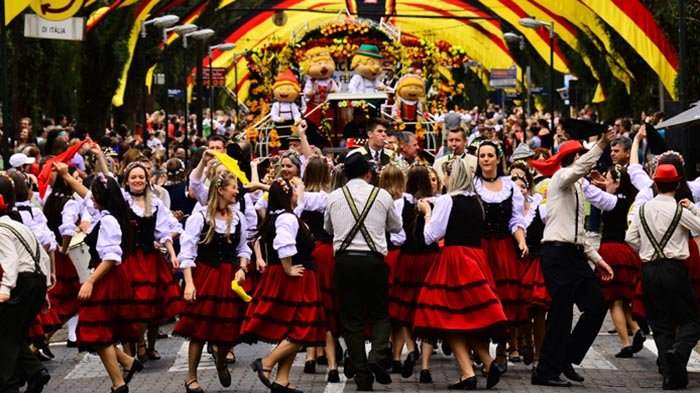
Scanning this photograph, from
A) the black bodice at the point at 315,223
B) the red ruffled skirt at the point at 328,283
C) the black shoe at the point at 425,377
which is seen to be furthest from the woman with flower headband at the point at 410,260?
the black bodice at the point at 315,223

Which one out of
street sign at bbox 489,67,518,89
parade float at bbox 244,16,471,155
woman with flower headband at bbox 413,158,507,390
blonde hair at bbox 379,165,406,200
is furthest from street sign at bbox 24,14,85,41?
street sign at bbox 489,67,518,89

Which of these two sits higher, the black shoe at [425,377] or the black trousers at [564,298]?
the black trousers at [564,298]

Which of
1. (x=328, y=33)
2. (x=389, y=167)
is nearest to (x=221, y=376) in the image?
(x=389, y=167)

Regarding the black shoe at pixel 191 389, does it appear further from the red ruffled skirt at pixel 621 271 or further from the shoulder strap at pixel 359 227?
the red ruffled skirt at pixel 621 271

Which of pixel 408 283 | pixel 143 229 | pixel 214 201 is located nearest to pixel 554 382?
pixel 408 283

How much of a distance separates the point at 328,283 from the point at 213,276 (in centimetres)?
130

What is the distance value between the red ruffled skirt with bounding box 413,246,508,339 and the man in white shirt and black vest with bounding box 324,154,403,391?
338mm

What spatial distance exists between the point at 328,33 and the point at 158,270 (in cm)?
1262

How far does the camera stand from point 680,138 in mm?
22094

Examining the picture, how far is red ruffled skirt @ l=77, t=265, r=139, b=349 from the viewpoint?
12.0m

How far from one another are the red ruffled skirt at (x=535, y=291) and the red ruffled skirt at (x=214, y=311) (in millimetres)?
2542

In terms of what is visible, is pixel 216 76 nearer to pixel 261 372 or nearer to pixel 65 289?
pixel 65 289

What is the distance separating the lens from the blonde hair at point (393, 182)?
43.5ft

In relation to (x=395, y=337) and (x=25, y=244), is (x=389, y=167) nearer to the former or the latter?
(x=395, y=337)
